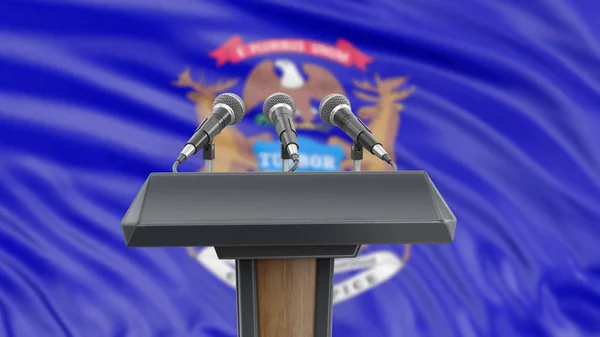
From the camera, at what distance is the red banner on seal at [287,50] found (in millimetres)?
2121

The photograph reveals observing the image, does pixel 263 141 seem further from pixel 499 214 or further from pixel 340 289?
pixel 499 214

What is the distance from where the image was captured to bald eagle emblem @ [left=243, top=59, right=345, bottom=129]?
2.13m

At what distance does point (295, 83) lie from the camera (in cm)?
214

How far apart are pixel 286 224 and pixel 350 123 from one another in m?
0.34

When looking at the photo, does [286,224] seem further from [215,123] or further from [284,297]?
[215,123]

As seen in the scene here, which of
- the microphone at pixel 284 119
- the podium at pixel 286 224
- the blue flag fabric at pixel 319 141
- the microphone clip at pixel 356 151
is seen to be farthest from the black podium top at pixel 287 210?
the blue flag fabric at pixel 319 141

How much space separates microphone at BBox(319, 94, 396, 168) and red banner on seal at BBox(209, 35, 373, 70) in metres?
0.96

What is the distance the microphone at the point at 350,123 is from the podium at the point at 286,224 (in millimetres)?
139

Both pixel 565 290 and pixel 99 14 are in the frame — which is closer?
pixel 99 14

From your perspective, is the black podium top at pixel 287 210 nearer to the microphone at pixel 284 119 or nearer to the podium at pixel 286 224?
the podium at pixel 286 224

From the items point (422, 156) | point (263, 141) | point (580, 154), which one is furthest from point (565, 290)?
point (263, 141)

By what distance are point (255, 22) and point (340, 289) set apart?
104cm

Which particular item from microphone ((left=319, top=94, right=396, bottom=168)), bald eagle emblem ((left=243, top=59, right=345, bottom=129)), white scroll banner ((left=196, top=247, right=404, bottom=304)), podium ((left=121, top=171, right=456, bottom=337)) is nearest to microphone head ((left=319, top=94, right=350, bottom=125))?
microphone ((left=319, top=94, right=396, bottom=168))

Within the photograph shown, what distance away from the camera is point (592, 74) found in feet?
7.40
